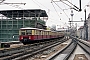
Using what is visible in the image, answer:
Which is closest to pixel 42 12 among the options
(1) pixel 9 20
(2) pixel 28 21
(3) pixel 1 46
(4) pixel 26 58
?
(2) pixel 28 21

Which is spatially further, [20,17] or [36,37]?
[20,17]

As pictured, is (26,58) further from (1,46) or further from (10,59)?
(1,46)

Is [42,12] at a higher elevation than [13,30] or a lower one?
higher

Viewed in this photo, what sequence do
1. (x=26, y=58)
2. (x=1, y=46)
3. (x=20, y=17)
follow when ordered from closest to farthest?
(x=26, y=58), (x=1, y=46), (x=20, y=17)

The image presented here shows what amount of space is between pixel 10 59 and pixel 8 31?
5004 cm

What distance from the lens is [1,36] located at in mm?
69062

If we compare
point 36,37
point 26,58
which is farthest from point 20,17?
point 26,58

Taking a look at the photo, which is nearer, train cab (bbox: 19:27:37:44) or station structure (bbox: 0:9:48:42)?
train cab (bbox: 19:27:37:44)

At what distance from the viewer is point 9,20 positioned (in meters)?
68.9

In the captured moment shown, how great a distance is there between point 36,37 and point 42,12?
27.8 m

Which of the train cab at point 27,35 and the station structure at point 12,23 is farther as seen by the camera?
the station structure at point 12,23

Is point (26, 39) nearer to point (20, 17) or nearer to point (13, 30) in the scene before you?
point (13, 30)

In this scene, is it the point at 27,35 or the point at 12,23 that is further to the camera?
the point at 12,23

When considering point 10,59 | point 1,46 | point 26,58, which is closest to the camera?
point 10,59
